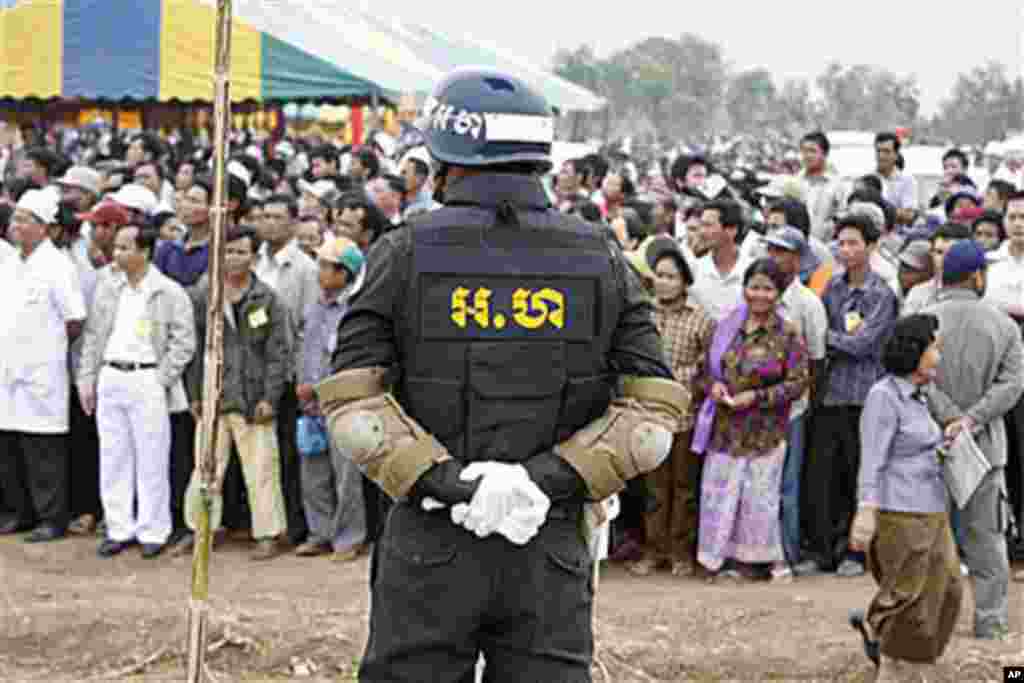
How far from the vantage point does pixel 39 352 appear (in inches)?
385

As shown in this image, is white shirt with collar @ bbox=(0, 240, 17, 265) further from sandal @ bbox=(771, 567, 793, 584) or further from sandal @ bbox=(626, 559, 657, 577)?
sandal @ bbox=(771, 567, 793, 584)

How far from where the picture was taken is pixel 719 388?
8.80 m

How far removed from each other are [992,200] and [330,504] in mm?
5695

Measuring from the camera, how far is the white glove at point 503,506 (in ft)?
13.5

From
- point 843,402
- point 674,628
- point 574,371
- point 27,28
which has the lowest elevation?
point 674,628

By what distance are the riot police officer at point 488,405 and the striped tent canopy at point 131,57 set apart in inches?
413

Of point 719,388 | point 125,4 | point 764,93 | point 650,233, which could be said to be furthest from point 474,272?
point 764,93

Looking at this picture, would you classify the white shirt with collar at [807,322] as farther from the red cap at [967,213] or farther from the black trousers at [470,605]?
the black trousers at [470,605]

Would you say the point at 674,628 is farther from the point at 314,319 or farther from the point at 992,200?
the point at 992,200

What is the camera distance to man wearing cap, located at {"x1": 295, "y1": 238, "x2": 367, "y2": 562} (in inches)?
367

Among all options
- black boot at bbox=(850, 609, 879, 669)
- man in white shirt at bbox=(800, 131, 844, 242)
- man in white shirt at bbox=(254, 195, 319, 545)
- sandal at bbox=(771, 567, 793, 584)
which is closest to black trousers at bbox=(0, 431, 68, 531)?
man in white shirt at bbox=(254, 195, 319, 545)

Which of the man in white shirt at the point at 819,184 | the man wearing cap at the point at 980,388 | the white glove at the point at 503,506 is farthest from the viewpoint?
the man in white shirt at the point at 819,184

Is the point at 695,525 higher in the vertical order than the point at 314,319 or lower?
lower

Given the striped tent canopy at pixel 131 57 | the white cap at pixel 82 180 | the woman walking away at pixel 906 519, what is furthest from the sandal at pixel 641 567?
the striped tent canopy at pixel 131 57
